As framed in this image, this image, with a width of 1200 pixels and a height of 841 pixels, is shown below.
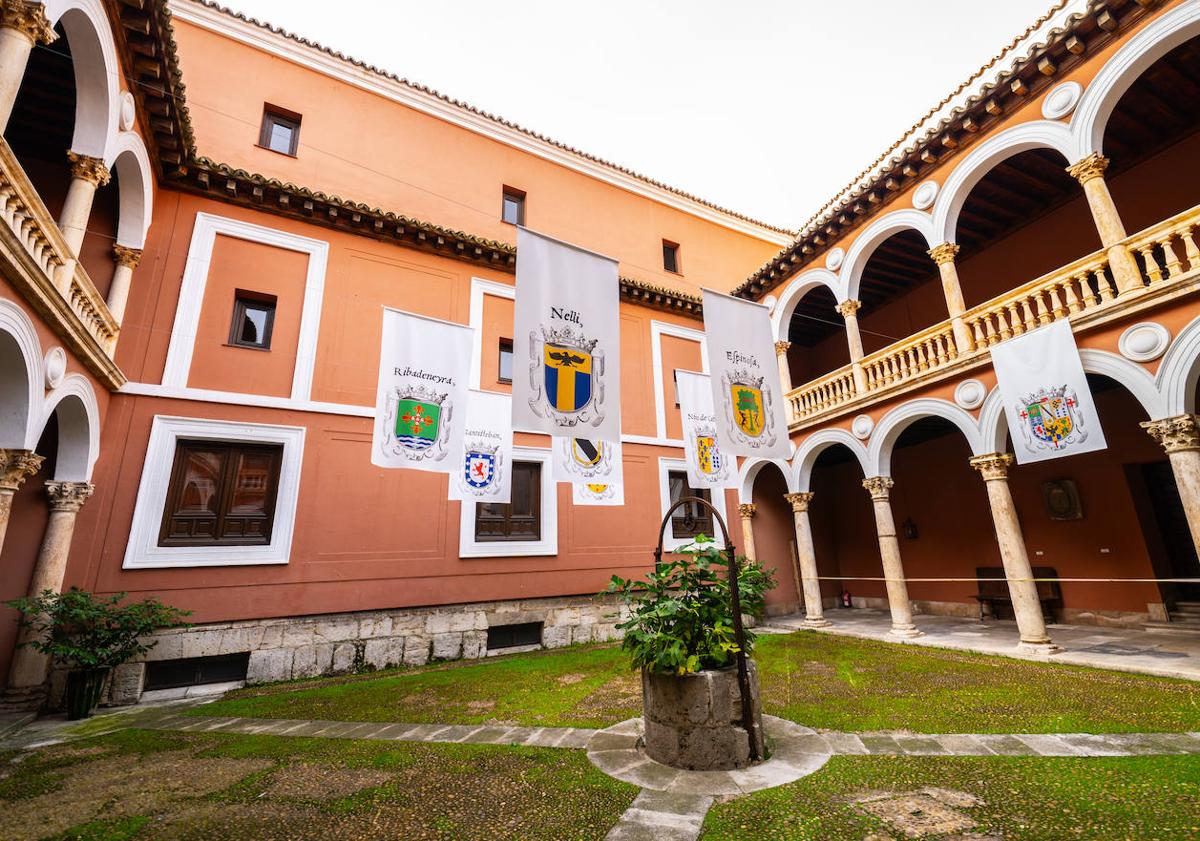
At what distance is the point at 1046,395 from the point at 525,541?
9130mm

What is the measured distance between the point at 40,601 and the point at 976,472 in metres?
16.9

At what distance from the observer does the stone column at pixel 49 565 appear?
6.46m

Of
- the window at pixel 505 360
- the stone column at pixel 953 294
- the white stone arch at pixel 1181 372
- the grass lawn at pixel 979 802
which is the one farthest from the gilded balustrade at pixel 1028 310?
the window at pixel 505 360

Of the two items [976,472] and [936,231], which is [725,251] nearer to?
[936,231]

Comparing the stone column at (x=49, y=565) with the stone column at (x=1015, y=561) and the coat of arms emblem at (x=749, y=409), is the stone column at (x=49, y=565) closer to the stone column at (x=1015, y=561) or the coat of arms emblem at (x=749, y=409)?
the coat of arms emblem at (x=749, y=409)

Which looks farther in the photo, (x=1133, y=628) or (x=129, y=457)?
(x=1133, y=628)

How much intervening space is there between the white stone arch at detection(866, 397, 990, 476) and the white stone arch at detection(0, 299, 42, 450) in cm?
1314

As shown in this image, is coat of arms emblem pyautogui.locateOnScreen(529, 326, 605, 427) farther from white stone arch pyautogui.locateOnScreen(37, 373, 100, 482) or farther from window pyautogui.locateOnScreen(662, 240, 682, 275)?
window pyautogui.locateOnScreen(662, 240, 682, 275)

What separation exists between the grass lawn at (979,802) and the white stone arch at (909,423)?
6.22 meters

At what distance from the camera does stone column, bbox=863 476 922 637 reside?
9.78 m

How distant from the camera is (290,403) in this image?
8.92 metres

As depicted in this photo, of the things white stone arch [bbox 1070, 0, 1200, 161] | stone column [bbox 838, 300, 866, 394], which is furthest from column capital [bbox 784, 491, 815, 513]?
white stone arch [bbox 1070, 0, 1200, 161]

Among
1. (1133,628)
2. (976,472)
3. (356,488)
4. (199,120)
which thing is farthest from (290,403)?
(1133,628)

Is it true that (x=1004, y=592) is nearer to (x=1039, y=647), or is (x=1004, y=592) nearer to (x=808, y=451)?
(x=1039, y=647)
